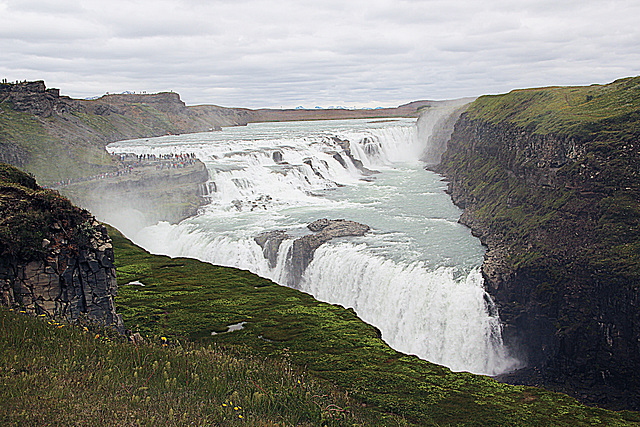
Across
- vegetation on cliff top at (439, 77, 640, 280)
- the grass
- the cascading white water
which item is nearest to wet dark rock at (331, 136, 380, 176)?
the cascading white water

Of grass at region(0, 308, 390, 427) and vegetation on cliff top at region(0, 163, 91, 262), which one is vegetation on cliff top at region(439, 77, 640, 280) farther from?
vegetation on cliff top at region(0, 163, 91, 262)

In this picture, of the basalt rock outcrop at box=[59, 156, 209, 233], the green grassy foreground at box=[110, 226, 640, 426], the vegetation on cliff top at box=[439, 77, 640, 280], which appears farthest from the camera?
the basalt rock outcrop at box=[59, 156, 209, 233]

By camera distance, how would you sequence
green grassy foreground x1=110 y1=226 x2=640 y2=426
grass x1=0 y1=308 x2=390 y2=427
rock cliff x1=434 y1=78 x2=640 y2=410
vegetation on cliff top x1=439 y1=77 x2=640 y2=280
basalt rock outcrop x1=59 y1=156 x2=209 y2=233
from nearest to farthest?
grass x1=0 y1=308 x2=390 y2=427, green grassy foreground x1=110 y1=226 x2=640 y2=426, rock cliff x1=434 y1=78 x2=640 y2=410, vegetation on cliff top x1=439 y1=77 x2=640 y2=280, basalt rock outcrop x1=59 y1=156 x2=209 y2=233

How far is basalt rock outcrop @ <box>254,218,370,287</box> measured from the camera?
107 feet

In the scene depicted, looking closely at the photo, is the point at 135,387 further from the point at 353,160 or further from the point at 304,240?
the point at 353,160

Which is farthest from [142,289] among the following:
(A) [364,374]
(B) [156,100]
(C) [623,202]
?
(B) [156,100]

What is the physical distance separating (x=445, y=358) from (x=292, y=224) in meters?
17.6

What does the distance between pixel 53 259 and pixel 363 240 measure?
23.3 metres

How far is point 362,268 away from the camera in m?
29.6

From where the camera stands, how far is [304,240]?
33.5 meters

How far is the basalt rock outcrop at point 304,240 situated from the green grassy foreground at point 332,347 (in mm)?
10425

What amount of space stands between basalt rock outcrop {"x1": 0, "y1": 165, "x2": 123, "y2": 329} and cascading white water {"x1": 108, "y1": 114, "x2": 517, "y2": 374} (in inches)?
670

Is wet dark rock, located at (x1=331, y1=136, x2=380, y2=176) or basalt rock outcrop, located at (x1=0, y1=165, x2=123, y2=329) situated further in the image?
wet dark rock, located at (x1=331, y1=136, x2=380, y2=176)

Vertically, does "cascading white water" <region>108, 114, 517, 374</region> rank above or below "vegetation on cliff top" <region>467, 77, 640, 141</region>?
below
